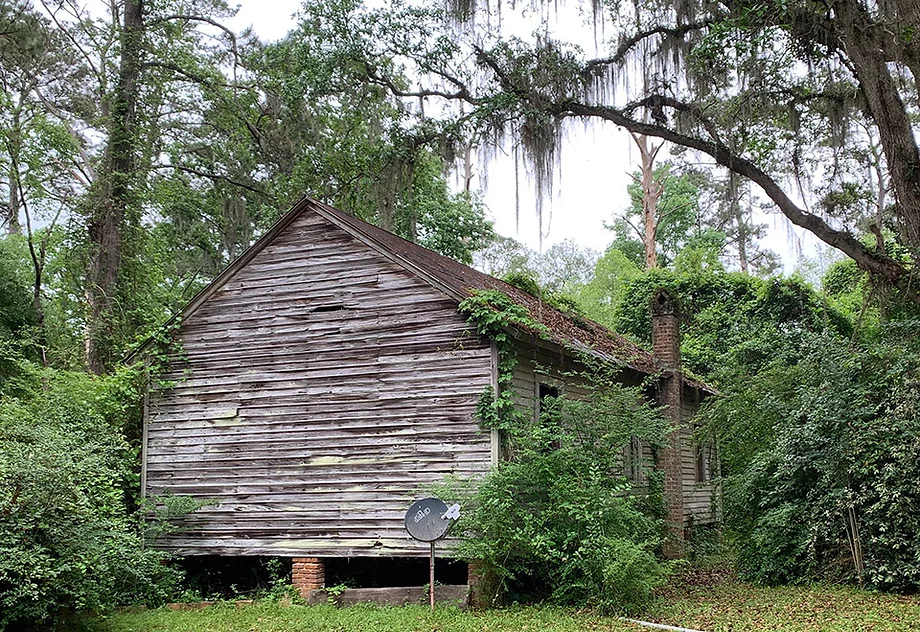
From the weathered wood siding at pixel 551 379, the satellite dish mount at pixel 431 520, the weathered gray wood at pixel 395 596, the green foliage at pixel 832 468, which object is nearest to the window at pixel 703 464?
the weathered wood siding at pixel 551 379

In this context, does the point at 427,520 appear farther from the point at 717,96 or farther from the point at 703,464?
the point at 703,464

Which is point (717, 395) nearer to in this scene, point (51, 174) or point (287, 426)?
point (287, 426)

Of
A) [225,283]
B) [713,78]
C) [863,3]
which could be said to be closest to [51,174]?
[225,283]

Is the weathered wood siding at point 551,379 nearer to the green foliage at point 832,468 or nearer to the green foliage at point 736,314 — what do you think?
the green foliage at point 832,468

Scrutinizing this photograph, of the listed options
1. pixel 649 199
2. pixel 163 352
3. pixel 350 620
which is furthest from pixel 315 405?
pixel 649 199

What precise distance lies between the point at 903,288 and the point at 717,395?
12.0 feet

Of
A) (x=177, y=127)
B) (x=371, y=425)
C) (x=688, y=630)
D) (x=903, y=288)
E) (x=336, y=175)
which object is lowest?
(x=688, y=630)

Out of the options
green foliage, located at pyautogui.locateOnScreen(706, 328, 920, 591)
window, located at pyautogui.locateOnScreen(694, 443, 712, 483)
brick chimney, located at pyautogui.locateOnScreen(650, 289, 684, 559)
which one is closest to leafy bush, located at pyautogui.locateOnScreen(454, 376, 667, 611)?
green foliage, located at pyautogui.locateOnScreen(706, 328, 920, 591)

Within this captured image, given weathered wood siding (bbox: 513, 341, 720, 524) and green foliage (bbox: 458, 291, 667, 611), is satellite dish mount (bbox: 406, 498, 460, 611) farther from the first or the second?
weathered wood siding (bbox: 513, 341, 720, 524)

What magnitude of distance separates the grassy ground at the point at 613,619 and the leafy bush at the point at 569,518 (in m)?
0.48

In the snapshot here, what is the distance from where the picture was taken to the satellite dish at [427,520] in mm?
10938

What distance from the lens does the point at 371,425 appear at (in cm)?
1258

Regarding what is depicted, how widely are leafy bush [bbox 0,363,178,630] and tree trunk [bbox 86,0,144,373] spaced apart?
22.1 ft

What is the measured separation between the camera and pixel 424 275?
12.4 m
